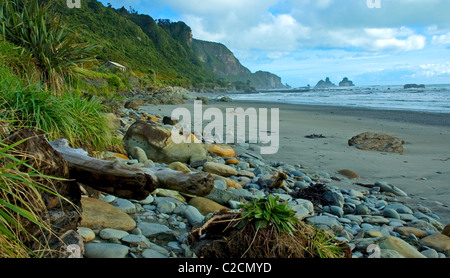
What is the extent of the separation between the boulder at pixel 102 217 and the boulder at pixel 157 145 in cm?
297

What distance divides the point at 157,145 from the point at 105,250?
3788mm

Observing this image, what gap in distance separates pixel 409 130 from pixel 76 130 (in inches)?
522

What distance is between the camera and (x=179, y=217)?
3.57 meters

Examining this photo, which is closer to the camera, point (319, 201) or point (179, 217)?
point (179, 217)

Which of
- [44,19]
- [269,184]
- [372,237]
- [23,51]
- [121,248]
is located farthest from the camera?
[44,19]

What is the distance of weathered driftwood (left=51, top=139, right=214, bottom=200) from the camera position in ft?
8.27

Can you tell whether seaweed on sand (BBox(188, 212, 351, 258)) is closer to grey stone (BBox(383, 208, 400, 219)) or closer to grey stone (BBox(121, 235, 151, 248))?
grey stone (BBox(121, 235, 151, 248))

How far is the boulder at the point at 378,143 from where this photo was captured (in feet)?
29.6

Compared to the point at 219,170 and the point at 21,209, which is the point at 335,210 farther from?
the point at 21,209

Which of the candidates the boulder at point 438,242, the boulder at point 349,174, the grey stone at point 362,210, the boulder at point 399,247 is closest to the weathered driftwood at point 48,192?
the boulder at point 399,247

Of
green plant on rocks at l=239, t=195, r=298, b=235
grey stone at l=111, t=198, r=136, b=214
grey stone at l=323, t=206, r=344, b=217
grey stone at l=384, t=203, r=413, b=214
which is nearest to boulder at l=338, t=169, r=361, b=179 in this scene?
grey stone at l=384, t=203, r=413, b=214

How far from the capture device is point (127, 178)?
2.50 m

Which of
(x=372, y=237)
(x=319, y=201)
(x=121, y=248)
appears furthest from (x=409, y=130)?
(x=121, y=248)
